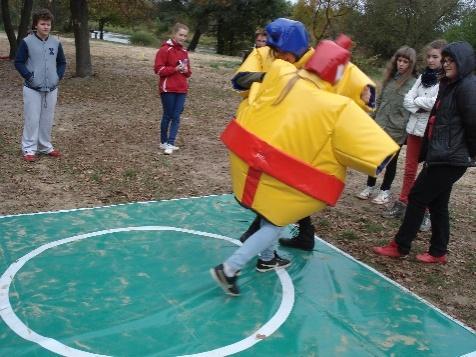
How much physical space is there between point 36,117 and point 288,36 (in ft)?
12.9

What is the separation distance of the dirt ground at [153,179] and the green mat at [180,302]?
57 cm

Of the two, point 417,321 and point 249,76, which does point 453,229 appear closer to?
point 417,321

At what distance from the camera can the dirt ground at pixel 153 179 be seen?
456 centimetres

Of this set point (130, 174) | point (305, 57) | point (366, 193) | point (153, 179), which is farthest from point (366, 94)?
point (130, 174)

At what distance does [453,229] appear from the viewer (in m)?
5.66

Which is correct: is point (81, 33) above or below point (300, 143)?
below

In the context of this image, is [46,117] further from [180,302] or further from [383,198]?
[383,198]

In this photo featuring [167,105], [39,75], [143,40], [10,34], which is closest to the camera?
[39,75]

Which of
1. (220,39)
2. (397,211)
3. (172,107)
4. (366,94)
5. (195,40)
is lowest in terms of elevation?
(195,40)

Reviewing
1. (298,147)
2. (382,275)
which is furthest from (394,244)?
(298,147)

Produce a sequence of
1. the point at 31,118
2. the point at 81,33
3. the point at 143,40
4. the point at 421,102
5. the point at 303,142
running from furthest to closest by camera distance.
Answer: the point at 143,40 < the point at 81,33 < the point at 31,118 < the point at 421,102 < the point at 303,142

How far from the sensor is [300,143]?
320cm

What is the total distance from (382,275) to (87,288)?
2.26 m

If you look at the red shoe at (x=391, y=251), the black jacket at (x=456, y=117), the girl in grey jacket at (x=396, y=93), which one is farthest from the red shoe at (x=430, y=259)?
the girl in grey jacket at (x=396, y=93)
